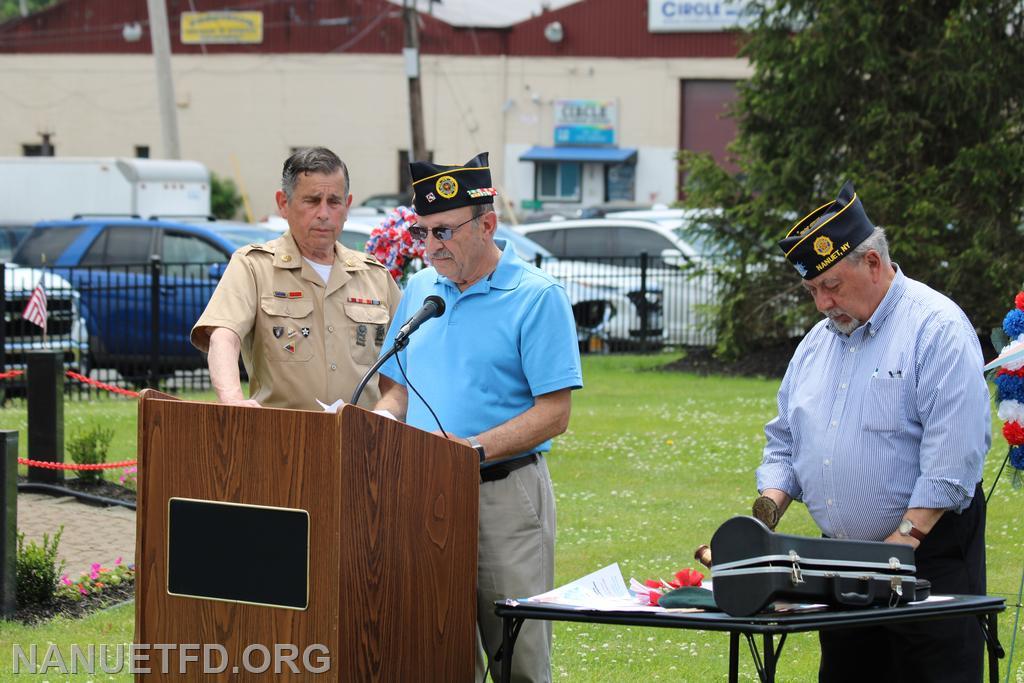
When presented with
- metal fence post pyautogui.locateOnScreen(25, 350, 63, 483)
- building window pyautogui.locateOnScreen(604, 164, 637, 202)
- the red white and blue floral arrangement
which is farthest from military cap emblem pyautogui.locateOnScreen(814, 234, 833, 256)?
building window pyautogui.locateOnScreen(604, 164, 637, 202)

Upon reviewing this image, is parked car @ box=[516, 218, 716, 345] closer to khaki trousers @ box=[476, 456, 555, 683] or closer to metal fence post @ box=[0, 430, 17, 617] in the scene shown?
metal fence post @ box=[0, 430, 17, 617]

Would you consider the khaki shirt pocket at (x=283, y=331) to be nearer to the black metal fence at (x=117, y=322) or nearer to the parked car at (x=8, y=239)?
the black metal fence at (x=117, y=322)

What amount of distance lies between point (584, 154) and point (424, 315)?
42.8m

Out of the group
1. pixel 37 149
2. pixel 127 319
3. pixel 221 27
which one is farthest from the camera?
pixel 37 149

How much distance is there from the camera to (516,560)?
166 inches

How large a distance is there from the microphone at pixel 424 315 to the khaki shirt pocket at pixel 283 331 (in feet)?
4.00

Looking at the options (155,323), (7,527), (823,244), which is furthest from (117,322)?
(823,244)

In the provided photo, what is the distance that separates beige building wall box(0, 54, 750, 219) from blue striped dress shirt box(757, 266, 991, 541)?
41465 mm

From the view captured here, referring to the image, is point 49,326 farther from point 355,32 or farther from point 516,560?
point 355,32

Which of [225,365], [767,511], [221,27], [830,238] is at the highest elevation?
[221,27]

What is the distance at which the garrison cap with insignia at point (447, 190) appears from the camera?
4199 millimetres

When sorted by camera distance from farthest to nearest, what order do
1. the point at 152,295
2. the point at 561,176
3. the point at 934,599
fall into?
the point at 561,176 → the point at 152,295 → the point at 934,599

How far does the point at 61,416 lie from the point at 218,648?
6.48 meters

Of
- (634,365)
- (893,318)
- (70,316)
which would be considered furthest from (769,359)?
(893,318)
